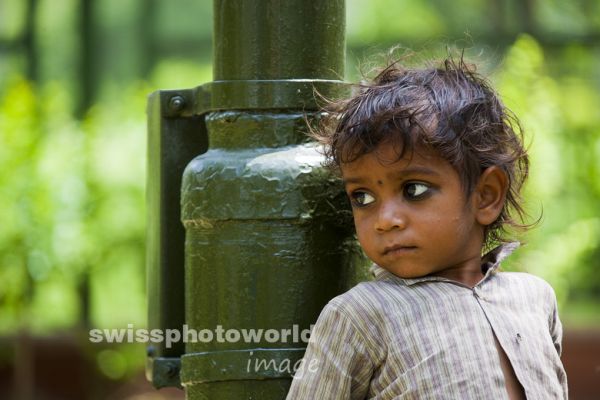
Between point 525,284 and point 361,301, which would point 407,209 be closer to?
point 361,301

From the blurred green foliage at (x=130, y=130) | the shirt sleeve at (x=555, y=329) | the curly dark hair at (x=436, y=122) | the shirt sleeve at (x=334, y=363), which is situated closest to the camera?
the shirt sleeve at (x=334, y=363)

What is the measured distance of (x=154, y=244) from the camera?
2.72 meters

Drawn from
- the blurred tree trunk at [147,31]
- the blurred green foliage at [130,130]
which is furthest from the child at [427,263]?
the blurred tree trunk at [147,31]

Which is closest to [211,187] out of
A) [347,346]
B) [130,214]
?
[347,346]

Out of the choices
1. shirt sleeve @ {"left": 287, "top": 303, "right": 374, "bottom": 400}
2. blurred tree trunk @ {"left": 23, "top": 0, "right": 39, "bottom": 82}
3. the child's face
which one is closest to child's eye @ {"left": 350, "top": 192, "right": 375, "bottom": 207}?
the child's face

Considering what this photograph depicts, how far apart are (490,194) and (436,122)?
235 mm

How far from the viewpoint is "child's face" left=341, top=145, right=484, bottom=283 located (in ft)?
7.67

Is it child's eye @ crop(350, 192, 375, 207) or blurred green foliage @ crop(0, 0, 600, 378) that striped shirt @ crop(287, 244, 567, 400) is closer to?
child's eye @ crop(350, 192, 375, 207)

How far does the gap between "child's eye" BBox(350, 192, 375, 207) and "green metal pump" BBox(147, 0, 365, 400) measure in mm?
82

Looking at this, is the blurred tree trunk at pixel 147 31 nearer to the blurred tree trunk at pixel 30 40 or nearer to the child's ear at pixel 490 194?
the blurred tree trunk at pixel 30 40

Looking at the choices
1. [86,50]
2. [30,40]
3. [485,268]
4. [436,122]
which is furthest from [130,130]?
[436,122]

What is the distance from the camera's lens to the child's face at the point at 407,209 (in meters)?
2.34

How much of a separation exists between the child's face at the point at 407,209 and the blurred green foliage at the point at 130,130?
15.7ft

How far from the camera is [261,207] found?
7.86 feet
